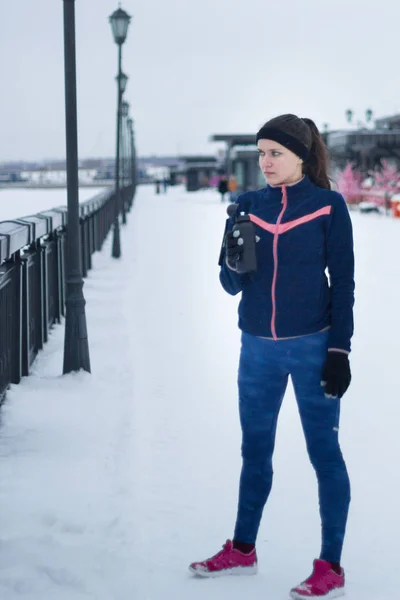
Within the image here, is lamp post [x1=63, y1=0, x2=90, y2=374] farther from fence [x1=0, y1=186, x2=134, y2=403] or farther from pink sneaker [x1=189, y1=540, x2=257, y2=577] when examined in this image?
pink sneaker [x1=189, y1=540, x2=257, y2=577]

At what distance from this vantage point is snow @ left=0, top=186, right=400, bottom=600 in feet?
12.4

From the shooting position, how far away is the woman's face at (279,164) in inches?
132

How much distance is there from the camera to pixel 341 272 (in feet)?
11.0

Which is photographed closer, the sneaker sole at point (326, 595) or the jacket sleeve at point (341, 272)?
the jacket sleeve at point (341, 272)

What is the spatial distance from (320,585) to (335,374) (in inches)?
34.7

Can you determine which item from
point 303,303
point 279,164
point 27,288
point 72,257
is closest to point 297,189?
point 279,164

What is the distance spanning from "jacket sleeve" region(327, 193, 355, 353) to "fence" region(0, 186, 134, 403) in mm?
2859

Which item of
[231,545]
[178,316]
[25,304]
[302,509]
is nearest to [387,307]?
[178,316]

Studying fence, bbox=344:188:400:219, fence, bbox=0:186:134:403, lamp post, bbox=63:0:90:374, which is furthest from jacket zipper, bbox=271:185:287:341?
fence, bbox=344:188:400:219

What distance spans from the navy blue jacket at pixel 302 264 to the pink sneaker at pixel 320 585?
91 cm

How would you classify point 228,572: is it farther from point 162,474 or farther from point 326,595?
point 162,474

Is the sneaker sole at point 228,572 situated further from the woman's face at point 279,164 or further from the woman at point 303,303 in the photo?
the woman's face at point 279,164

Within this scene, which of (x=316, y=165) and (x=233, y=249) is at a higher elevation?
(x=316, y=165)

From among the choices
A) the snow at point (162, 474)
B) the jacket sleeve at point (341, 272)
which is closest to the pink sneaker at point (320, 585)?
the snow at point (162, 474)
